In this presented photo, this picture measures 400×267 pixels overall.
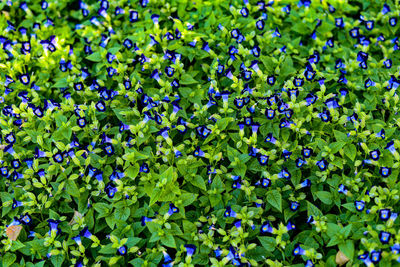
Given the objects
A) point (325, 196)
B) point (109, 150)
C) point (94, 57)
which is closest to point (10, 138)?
point (109, 150)

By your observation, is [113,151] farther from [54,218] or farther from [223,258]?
[223,258]

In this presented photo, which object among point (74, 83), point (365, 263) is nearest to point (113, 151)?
point (74, 83)

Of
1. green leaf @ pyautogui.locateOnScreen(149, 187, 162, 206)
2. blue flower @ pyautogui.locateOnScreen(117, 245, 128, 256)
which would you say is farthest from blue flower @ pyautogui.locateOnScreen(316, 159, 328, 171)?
blue flower @ pyautogui.locateOnScreen(117, 245, 128, 256)

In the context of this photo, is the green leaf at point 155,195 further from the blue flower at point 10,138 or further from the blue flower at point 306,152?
the blue flower at point 10,138

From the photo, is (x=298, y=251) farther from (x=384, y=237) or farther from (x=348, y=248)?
(x=384, y=237)

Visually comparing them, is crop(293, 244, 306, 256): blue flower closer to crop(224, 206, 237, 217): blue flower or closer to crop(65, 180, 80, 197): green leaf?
crop(224, 206, 237, 217): blue flower

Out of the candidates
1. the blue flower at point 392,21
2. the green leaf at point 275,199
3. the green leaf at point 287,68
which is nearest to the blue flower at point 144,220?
the green leaf at point 275,199
